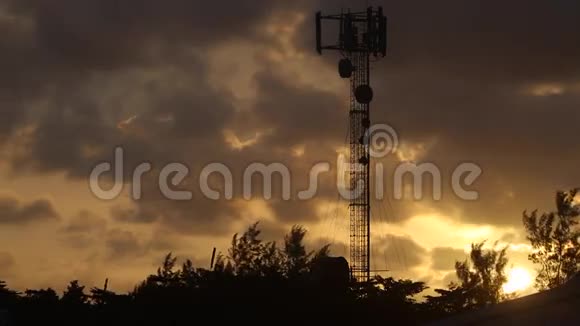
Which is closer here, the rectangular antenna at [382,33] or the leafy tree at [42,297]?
the leafy tree at [42,297]

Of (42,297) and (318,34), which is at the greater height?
(318,34)

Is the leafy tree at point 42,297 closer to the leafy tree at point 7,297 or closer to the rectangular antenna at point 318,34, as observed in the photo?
the leafy tree at point 7,297

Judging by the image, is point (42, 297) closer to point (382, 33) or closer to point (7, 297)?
point (7, 297)

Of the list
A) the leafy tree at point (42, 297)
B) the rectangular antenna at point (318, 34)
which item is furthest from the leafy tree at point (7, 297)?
the rectangular antenna at point (318, 34)

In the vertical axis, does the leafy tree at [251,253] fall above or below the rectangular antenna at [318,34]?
below

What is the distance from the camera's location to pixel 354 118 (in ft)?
181

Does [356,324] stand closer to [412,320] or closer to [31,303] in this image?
[412,320]

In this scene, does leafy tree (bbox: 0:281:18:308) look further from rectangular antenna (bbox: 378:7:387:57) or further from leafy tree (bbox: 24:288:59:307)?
rectangular antenna (bbox: 378:7:387:57)

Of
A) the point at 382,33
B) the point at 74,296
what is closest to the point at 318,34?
the point at 382,33

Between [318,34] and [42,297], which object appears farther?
[318,34]

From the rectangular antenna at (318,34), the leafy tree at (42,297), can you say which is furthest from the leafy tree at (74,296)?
the rectangular antenna at (318,34)

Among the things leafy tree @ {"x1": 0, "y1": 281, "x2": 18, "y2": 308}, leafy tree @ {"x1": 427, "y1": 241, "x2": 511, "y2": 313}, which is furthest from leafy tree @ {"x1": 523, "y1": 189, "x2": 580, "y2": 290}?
leafy tree @ {"x1": 0, "y1": 281, "x2": 18, "y2": 308}

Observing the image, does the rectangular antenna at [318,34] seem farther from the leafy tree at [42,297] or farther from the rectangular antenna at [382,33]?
the leafy tree at [42,297]

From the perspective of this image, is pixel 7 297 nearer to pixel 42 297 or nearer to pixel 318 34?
pixel 42 297
